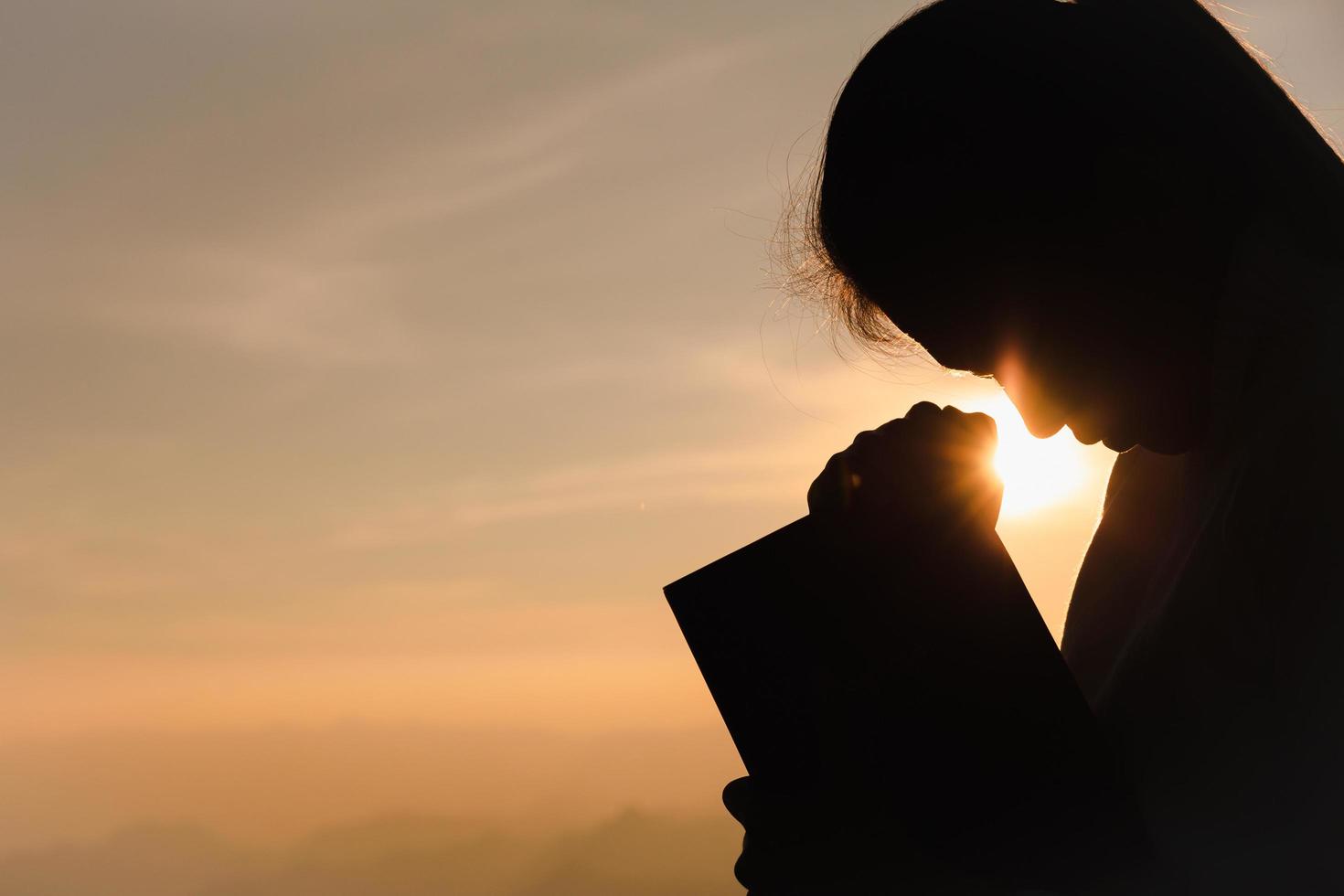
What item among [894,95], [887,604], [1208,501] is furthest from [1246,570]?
[894,95]

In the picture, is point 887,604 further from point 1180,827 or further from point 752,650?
point 1180,827

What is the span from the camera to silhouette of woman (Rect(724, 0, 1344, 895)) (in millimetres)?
1182

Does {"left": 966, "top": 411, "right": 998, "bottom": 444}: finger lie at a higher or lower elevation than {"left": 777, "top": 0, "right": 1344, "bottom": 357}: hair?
lower

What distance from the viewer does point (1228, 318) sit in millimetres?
1344

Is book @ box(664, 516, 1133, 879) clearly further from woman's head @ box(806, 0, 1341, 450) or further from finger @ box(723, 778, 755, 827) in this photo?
woman's head @ box(806, 0, 1341, 450)

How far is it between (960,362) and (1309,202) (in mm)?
437

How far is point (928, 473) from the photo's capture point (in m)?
1.36

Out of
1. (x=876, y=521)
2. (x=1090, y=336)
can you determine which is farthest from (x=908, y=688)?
(x=1090, y=336)

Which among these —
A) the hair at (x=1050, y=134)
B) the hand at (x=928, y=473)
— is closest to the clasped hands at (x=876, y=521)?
the hand at (x=928, y=473)

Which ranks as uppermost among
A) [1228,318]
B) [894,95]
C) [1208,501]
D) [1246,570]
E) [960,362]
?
[894,95]

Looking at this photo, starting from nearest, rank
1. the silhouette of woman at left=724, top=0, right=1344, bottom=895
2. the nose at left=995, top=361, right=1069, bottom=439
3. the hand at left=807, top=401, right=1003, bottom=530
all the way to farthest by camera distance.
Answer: the silhouette of woman at left=724, top=0, right=1344, bottom=895 < the hand at left=807, top=401, right=1003, bottom=530 < the nose at left=995, top=361, right=1069, bottom=439

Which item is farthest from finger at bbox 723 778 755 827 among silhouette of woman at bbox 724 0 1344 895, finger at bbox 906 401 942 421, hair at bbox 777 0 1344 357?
hair at bbox 777 0 1344 357

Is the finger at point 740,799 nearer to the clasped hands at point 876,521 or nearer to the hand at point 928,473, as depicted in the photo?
the clasped hands at point 876,521

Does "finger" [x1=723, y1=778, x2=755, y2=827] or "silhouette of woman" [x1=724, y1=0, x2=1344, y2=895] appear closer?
"silhouette of woman" [x1=724, y1=0, x2=1344, y2=895]
